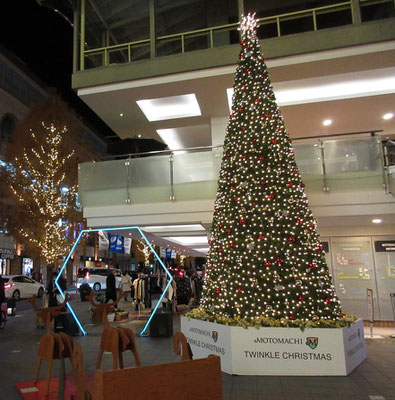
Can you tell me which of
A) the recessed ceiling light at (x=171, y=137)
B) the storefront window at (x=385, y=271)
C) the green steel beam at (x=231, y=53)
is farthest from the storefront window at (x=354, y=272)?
the recessed ceiling light at (x=171, y=137)

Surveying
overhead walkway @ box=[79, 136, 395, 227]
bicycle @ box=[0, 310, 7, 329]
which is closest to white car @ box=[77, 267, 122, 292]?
bicycle @ box=[0, 310, 7, 329]

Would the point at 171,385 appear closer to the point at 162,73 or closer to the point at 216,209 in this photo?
the point at 216,209

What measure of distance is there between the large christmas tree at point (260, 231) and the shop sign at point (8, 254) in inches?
1024

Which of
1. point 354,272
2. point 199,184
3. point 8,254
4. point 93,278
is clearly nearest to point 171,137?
point 199,184

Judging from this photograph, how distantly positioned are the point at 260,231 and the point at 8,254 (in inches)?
1099

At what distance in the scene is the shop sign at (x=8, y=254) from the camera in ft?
95.0

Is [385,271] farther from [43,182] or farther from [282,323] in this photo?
[43,182]

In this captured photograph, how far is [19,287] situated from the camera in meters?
21.8

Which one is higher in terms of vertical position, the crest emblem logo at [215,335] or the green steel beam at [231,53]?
the green steel beam at [231,53]

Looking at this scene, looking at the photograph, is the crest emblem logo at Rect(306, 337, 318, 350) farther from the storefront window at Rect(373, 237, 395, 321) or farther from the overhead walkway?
the storefront window at Rect(373, 237, 395, 321)

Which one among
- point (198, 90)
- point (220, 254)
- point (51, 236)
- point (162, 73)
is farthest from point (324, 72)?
point (51, 236)

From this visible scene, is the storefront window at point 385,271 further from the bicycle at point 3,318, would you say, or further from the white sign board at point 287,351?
the bicycle at point 3,318

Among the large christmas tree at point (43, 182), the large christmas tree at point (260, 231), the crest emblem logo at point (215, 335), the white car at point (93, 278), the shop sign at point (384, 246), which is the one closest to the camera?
the large christmas tree at point (260, 231)

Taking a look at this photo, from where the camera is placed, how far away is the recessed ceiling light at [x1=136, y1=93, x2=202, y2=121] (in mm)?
13448
